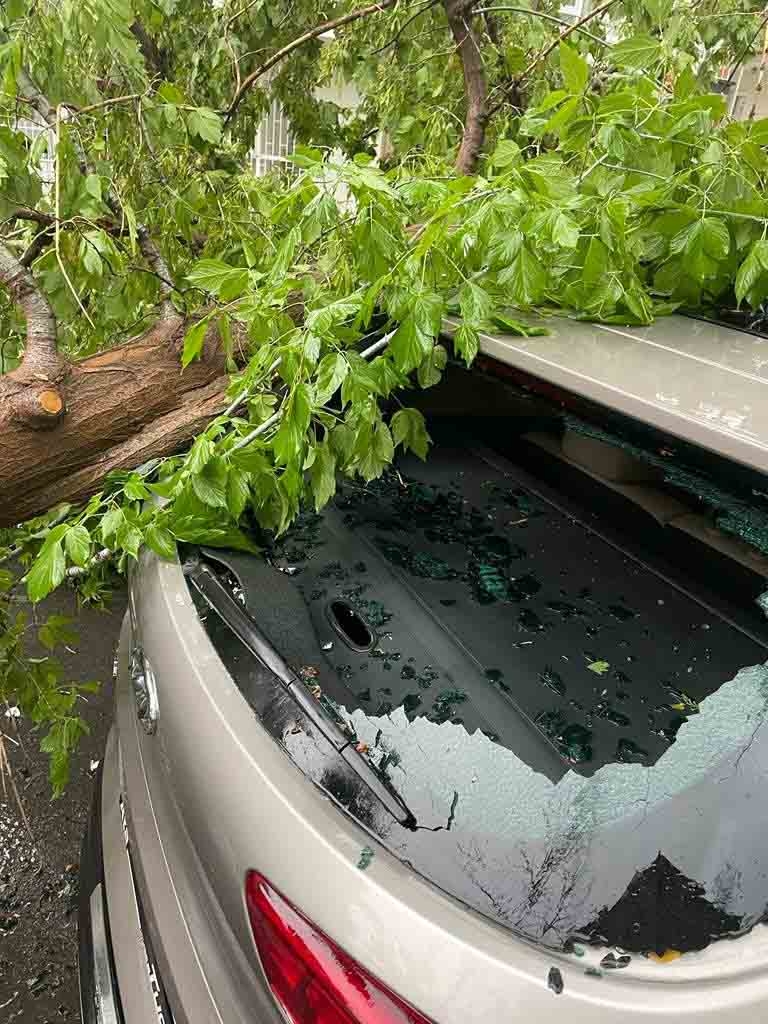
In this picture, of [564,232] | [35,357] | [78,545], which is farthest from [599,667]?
[35,357]

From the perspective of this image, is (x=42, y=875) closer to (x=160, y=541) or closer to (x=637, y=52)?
(x=160, y=541)

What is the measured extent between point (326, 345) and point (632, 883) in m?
1.13

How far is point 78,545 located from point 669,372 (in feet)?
3.98

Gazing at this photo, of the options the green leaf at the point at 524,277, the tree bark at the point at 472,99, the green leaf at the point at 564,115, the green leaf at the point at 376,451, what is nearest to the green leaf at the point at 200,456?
the green leaf at the point at 376,451

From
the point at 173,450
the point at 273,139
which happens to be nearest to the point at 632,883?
the point at 173,450

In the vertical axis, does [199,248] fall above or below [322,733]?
above

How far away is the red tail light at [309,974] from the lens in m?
0.87

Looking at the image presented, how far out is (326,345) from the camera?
5.24 feet

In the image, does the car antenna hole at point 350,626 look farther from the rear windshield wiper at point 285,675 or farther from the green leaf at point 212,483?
the green leaf at point 212,483

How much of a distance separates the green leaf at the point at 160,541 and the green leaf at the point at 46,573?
7.9 inches

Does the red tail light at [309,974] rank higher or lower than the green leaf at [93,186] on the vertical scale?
lower

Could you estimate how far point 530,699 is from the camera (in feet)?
4.80

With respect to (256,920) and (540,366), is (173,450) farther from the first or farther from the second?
(256,920)

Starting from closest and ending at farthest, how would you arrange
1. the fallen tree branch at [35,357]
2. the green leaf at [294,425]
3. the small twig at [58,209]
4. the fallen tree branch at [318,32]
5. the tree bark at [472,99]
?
the green leaf at [294,425] < the fallen tree branch at [35,357] < the small twig at [58,209] < the fallen tree branch at [318,32] < the tree bark at [472,99]
